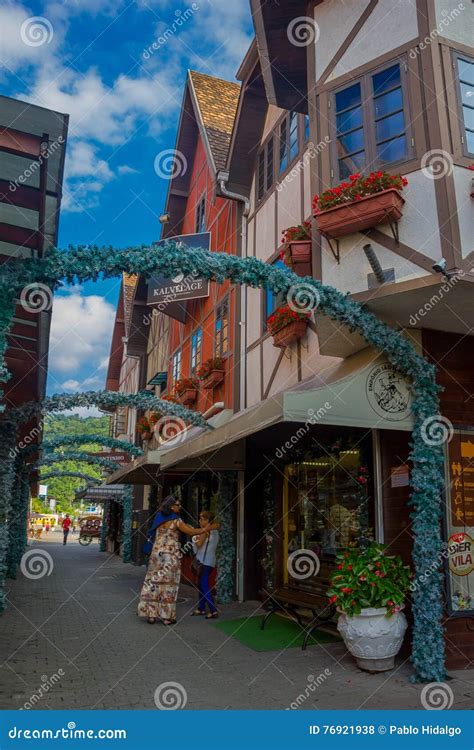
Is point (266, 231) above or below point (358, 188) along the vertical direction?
above

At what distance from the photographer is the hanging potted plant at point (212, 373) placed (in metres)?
13.2

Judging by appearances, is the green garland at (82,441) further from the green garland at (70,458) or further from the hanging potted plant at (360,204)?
the hanging potted plant at (360,204)

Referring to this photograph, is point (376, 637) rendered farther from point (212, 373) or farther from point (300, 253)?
point (212, 373)

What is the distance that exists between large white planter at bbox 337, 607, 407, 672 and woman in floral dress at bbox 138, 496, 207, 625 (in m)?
3.52

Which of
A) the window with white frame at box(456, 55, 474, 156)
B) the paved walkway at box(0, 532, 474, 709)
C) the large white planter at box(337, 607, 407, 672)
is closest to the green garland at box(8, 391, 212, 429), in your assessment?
the paved walkway at box(0, 532, 474, 709)

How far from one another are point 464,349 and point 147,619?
628cm

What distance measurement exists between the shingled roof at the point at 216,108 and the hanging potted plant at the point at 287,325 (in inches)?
222

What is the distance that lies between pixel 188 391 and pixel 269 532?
591 centimetres

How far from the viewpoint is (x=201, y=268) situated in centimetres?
584

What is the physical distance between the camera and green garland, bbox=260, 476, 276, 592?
10.2 m

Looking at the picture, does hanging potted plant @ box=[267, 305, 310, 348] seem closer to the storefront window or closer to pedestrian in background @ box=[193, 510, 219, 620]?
the storefront window

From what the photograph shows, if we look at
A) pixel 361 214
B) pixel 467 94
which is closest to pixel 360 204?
pixel 361 214

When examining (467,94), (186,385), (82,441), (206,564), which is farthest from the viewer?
(82,441)

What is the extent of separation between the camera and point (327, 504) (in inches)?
349
